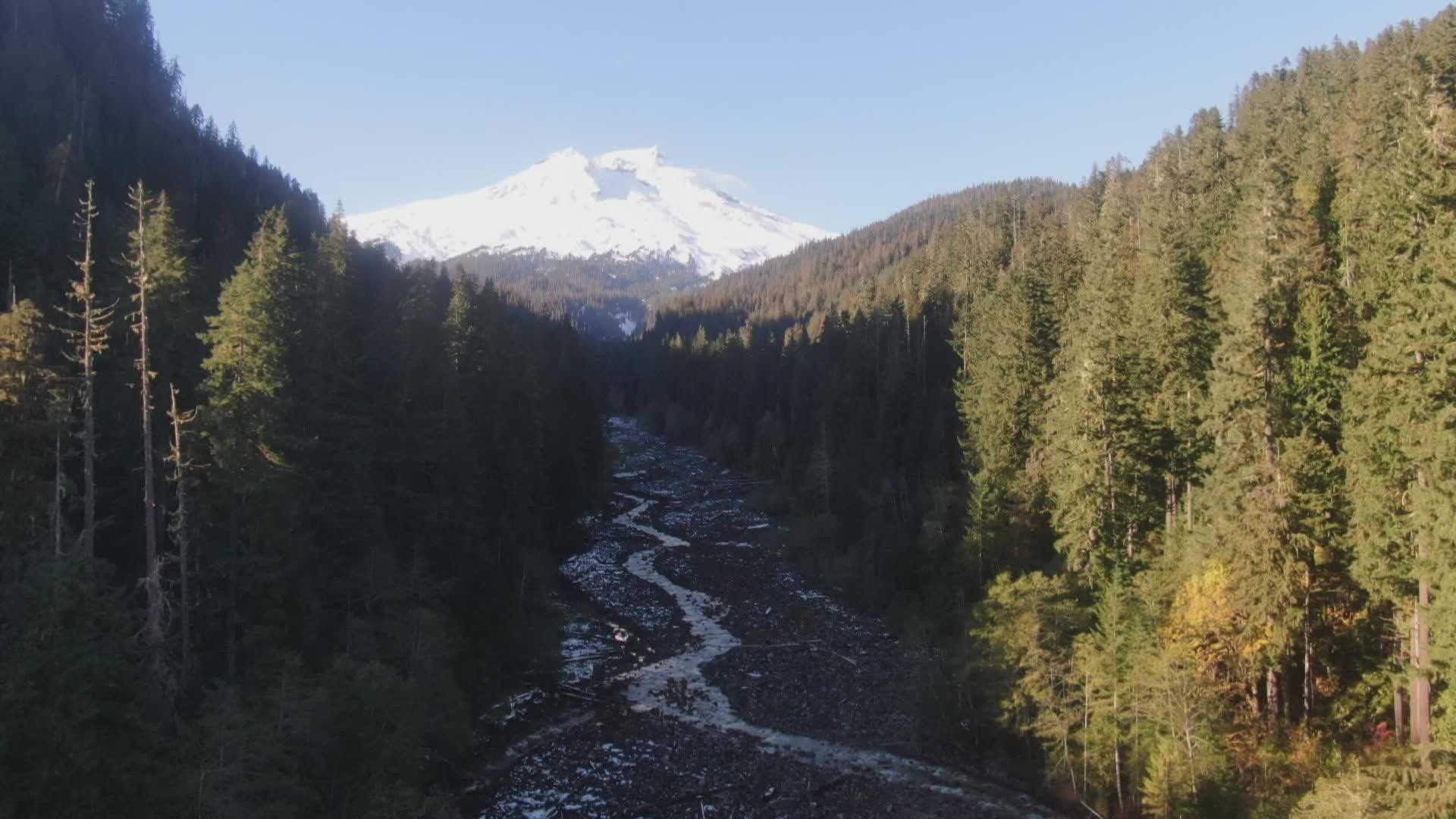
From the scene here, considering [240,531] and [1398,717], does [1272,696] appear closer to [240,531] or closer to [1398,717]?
[1398,717]

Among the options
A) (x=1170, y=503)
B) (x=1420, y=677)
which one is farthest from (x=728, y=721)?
(x=1420, y=677)

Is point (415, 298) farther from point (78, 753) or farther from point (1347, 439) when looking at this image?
point (1347, 439)

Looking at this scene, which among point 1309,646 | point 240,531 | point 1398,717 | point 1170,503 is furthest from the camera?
point 1170,503

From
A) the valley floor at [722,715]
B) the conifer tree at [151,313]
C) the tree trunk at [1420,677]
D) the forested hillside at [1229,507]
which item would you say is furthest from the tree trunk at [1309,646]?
the conifer tree at [151,313]

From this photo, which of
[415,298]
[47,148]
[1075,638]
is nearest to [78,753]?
[1075,638]

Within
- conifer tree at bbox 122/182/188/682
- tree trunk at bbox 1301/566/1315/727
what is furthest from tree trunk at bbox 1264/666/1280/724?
conifer tree at bbox 122/182/188/682

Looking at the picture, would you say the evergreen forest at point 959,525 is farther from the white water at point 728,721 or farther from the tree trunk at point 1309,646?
the white water at point 728,721

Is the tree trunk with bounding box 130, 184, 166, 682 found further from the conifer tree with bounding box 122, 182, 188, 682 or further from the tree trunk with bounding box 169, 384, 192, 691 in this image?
the tree trunk with bounding box 169, 384, 192, 691
